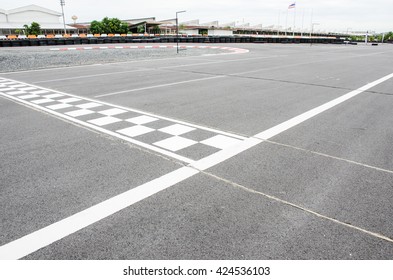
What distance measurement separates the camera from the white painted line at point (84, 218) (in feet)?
9.32

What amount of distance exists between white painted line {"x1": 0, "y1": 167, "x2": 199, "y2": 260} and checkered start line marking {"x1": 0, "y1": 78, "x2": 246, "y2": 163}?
0.77 metres

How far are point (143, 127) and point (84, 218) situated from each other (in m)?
3.28

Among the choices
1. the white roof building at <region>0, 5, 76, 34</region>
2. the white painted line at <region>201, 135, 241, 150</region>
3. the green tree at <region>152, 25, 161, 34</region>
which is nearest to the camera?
the white painted line at <region>201, 135, 241, 150</region>

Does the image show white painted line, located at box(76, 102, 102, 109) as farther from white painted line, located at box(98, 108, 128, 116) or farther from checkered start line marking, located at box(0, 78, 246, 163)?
white painted line, located at box(98, 108, 128, 116)

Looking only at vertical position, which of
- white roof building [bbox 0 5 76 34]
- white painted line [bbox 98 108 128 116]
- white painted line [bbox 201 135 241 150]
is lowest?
white painted line [bbox 201 135 241 150]

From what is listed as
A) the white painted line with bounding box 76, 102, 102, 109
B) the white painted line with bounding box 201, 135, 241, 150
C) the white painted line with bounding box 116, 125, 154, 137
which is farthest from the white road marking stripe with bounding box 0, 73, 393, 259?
the white painted line with bounding box 76, 102, 102, 109

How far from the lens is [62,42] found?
137ft

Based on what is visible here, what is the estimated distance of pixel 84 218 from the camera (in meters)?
3.30

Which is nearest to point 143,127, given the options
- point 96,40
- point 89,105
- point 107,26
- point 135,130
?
point 135,130

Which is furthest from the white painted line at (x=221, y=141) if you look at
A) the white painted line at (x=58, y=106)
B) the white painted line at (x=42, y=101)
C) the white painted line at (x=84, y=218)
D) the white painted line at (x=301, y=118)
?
the white painted line at (x=42, y=101)

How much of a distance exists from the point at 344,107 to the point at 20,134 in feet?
25.6

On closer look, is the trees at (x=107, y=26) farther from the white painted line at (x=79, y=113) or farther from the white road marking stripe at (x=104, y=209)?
the white road marking stripe at (x=104, y=209)

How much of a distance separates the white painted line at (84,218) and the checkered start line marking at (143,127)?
766 millimetres

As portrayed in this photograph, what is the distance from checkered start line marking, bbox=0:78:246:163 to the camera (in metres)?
5.28
